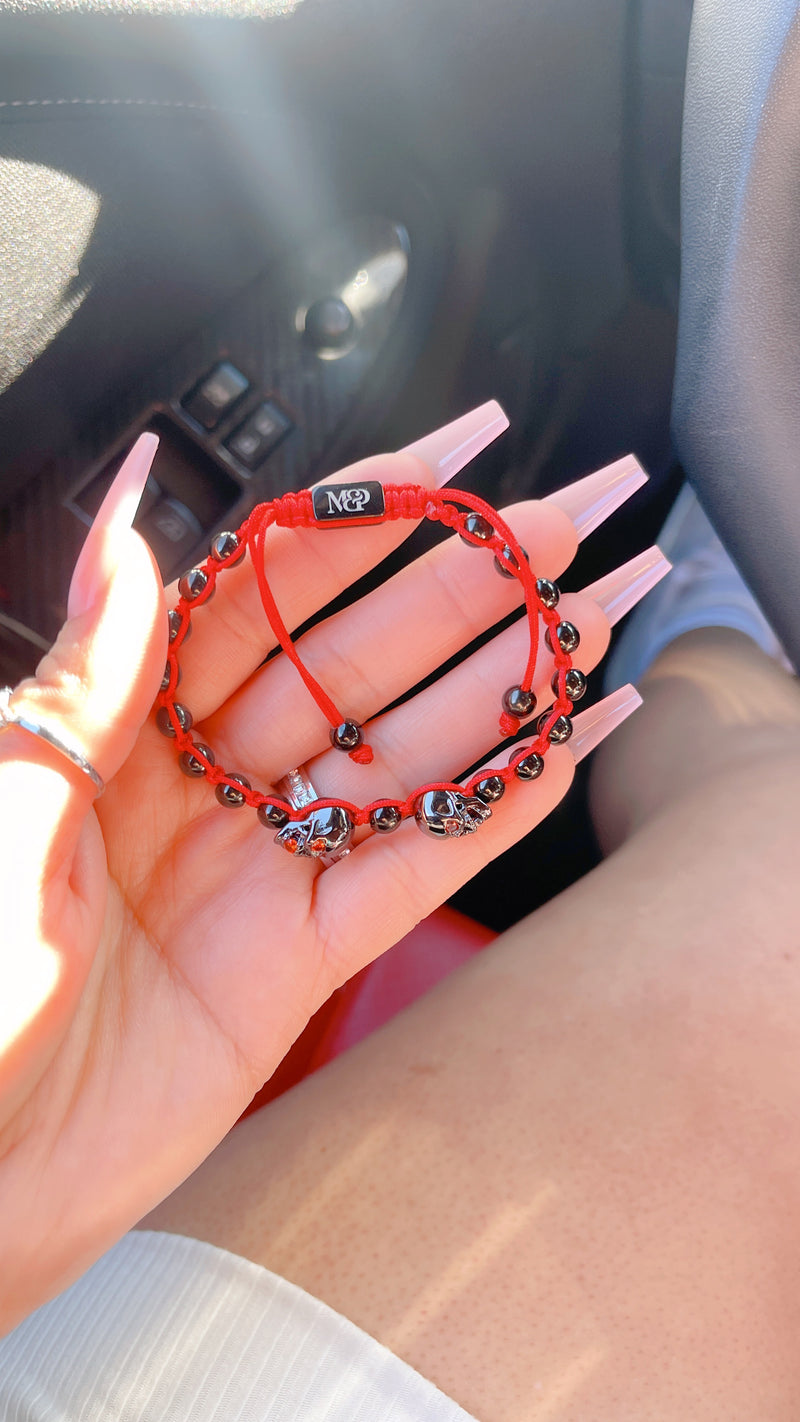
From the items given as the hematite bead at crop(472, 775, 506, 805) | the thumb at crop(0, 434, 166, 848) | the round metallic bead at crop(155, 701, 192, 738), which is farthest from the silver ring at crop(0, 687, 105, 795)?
the hematite bead at crop(472, 775, 506, 805)

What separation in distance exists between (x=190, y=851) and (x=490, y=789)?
33 centimetres

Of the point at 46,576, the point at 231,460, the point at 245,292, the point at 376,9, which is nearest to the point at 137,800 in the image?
the point at 46,576

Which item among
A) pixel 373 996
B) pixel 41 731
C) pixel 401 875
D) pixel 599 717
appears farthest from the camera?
pixel 373 996

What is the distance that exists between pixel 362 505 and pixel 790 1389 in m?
0.88

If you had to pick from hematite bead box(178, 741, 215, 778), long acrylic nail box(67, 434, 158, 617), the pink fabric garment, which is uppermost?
long acrylic nail box(67, 434, 158, 617)

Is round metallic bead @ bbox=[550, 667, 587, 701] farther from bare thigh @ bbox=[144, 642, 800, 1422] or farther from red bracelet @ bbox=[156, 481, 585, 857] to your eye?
bare thigh @ bbox=[144, 642, 800, 1422]

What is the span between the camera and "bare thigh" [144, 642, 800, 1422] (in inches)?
30.2

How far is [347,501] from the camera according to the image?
2.95 feet

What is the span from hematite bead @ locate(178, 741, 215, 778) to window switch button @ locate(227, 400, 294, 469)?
16.1 inches

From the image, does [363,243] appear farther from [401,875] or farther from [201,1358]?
[201,1358]

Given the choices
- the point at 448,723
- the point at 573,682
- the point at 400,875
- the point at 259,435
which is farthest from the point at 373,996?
the point at 259,435

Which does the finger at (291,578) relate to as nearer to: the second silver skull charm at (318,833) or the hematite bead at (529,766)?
the second silver skull charm at (318,833)

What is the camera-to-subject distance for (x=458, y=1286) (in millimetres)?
795

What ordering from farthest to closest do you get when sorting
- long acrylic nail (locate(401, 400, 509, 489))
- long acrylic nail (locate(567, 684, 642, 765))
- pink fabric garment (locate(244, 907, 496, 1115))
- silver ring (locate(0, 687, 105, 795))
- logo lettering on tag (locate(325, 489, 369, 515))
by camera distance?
pink fabric garment (locate(244, 907, 496, 1115)) < long acrylic nail (locate(567, 684, 642, 765)) < long acrylic nail (locate(401, 400, 509, 489)) < logo lettering on tag (locate(325, 489, 369, 515)) < silver ring (locate(0, 687, 105, 795))
